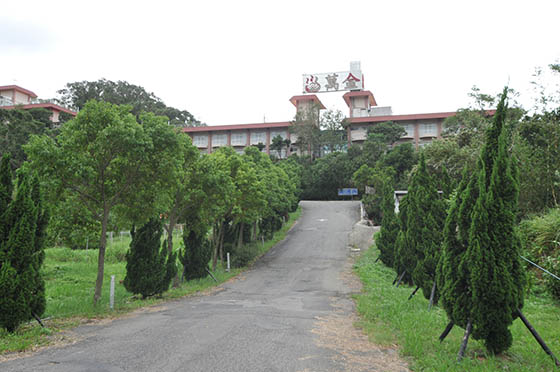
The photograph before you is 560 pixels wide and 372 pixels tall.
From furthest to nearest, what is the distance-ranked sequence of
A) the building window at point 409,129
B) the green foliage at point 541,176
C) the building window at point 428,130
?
the building window at point 409,129 < the building window at point 428,130 < the green foliage at point 541,176

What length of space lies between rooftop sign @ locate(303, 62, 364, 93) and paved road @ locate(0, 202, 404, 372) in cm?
5216

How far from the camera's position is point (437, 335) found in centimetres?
775

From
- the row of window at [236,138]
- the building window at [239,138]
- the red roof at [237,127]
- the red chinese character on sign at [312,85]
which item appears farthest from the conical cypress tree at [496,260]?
the building window at [239,138]

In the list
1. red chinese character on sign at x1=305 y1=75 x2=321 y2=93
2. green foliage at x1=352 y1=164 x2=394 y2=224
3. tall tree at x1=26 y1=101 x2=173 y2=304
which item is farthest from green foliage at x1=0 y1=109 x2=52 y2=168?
red chinese character on sign at x1=305 y1=75 x2=321 y2=93

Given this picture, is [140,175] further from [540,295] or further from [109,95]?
[109,95]

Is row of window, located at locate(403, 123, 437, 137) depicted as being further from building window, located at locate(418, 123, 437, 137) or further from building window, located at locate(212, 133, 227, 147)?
building window, located at locate(212, 133, 227, 147)

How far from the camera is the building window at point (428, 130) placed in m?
57.8

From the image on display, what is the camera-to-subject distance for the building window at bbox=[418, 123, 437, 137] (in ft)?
190

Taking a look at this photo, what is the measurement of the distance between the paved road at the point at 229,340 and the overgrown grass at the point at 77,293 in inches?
30.9

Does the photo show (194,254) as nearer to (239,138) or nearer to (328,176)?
(328,176)

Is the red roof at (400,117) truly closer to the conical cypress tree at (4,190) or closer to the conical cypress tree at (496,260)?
the conical cypress tree at (496,260)

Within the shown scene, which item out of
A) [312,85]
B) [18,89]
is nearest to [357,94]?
[312,85]

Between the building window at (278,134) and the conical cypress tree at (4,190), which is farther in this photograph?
the building window at (278,134)

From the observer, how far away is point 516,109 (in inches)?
1083
